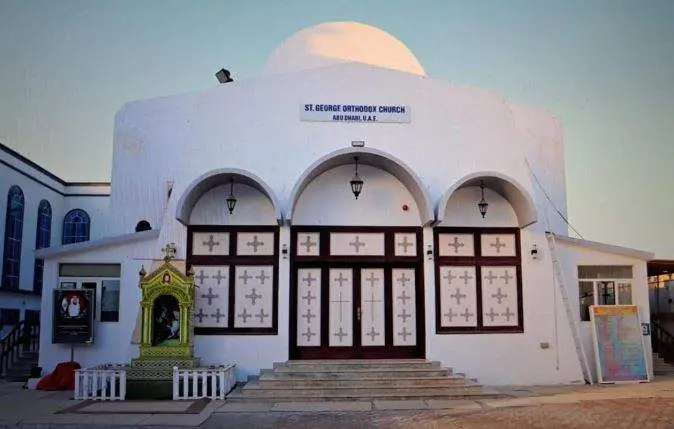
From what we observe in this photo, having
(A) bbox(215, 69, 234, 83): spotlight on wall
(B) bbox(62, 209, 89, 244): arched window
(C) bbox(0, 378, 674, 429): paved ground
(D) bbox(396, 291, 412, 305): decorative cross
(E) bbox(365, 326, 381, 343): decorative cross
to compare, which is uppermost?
(A) bbox(215, 69, 234, 83): spotlight on wall

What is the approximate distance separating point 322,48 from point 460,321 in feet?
28.8

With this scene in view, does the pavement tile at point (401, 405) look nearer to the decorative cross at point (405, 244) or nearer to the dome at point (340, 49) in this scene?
the decorative cross at point (405, 244)

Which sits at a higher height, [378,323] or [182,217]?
[182,217]

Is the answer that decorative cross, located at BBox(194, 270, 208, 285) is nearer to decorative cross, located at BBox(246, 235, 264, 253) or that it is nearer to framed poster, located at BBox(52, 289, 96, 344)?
decorative cross, located at BBox(246, 235, 264, 253)

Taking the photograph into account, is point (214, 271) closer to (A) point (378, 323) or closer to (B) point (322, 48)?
(A) point (378, 323)

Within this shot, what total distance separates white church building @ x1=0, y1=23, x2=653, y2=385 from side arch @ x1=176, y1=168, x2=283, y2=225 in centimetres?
5

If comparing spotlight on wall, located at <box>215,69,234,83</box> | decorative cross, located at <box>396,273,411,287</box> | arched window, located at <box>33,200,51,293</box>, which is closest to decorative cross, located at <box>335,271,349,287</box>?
decorative cross, located at <box>396,273,411,287</box>

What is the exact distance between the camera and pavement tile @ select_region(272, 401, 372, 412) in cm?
1100

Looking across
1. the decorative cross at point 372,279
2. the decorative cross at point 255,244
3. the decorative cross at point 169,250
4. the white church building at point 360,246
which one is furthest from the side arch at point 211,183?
the decorative cross at point 372,279

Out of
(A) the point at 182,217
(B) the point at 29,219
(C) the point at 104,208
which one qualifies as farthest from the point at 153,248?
(C) the point at 104,208

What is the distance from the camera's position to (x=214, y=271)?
46.2 feet

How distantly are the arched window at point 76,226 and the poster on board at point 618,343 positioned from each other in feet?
80.1

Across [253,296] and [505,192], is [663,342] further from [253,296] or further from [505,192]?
[253,296]

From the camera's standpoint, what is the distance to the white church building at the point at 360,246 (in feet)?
45.6
